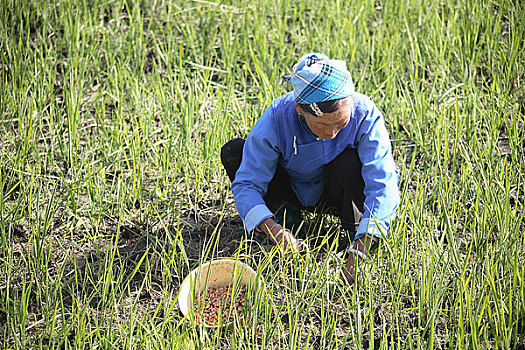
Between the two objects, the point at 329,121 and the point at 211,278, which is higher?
the point at 329,121

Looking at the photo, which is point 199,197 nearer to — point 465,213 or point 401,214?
point 401,214

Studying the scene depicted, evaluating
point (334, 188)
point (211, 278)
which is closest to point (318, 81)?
point (334, 188)

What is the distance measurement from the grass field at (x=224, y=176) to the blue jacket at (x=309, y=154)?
87 mm

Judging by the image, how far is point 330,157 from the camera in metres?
1.97

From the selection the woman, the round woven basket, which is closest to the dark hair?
the woman

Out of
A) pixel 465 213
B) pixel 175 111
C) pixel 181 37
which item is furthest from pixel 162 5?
pixel 465 213

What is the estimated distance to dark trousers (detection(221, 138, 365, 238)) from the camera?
6.40 feet

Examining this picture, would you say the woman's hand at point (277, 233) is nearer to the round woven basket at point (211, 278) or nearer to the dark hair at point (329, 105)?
the round woven basket at point (211, 278)

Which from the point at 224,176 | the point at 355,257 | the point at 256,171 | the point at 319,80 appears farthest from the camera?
the point at 224,176

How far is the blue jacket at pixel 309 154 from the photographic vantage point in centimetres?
186

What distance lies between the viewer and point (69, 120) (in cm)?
Answer: 242

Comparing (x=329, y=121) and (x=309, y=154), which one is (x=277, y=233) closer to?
(x=309, y=154)

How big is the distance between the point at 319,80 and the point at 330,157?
348mm

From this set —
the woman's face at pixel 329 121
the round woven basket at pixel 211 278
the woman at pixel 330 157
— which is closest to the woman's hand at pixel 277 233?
the woman at pixel 330 157
